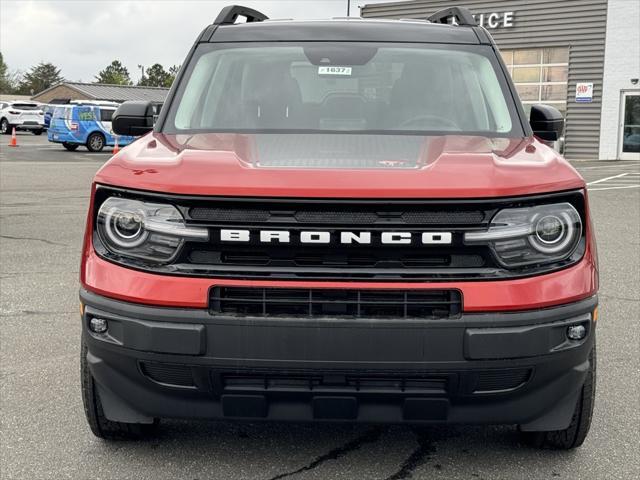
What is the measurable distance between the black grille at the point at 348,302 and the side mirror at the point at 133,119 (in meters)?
1.74

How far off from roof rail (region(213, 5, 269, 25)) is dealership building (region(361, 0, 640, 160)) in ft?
87.6

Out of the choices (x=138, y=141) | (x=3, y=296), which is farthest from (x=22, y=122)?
(x=138, y=141)

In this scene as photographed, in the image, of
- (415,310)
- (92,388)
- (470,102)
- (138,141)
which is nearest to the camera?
(415,310)

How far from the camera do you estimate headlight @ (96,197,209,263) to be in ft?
9.43

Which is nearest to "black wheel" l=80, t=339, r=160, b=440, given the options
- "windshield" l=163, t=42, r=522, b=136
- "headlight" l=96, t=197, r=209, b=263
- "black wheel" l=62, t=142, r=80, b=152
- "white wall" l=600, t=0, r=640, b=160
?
"headlight" l=96, t=197, r=209, b=263

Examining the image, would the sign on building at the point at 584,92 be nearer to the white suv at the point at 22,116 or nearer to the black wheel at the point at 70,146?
the black wheel at the point at 70,146

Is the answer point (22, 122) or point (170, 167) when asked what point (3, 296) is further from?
point (22, 122)

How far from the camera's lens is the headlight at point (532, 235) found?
9.34 feet

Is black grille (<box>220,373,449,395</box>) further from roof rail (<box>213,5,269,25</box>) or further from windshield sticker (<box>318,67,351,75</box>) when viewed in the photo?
roof rail (<box>213,5,269,25</box>)

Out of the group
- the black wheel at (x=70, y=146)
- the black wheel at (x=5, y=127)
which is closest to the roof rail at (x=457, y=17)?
the black wheel at (x=70, y=146)

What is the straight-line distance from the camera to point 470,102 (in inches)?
162

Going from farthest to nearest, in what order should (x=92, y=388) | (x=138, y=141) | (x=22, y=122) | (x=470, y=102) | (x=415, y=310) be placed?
(x=22, y=122)
(x=470, y=102)
(x=138, y=141)
(x=92, y=388)
(x=415, y=310)

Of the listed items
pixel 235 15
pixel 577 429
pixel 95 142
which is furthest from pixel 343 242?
pixel 95 142

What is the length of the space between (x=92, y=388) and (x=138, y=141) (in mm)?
1023
